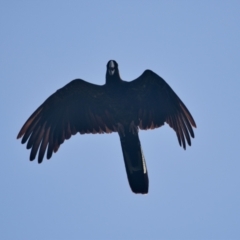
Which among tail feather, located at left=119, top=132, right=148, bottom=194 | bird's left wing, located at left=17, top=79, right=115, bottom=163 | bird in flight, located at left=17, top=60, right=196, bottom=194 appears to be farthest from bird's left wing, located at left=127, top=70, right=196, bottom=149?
bird's left wing, located at left=17, top=79, right=115, bottom=163

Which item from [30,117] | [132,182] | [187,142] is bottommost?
[132,182]

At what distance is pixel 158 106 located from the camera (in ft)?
30.6

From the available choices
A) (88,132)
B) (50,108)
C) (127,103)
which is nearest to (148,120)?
(127,103)

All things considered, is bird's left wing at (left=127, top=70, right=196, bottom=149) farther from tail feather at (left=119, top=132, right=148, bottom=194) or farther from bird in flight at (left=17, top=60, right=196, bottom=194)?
tail feather at (left=119, top=132, right=148, bottom=194)

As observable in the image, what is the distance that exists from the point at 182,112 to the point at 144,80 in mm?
912

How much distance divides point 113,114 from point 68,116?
0.87 metres

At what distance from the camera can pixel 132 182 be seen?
878 centimetres

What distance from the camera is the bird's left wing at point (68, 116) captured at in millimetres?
9336

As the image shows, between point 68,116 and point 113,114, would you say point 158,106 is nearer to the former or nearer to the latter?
point 113,114

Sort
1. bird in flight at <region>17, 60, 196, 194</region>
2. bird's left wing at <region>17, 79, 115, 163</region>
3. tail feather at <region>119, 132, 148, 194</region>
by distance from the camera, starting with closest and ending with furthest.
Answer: tail feather at <region>119, 132, 148, 194</region> < bird in flight at <region>17, 60, 196, 194</region> < bird's left wing at <region>17, 79, 115, 163</region>

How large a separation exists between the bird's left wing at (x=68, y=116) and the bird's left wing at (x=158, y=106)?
22.9 inches

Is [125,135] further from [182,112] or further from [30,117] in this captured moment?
[30,117]

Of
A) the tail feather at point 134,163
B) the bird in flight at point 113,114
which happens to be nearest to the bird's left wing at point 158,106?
the bird in flight at point 113,114

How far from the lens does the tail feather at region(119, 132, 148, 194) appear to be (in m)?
8.73
